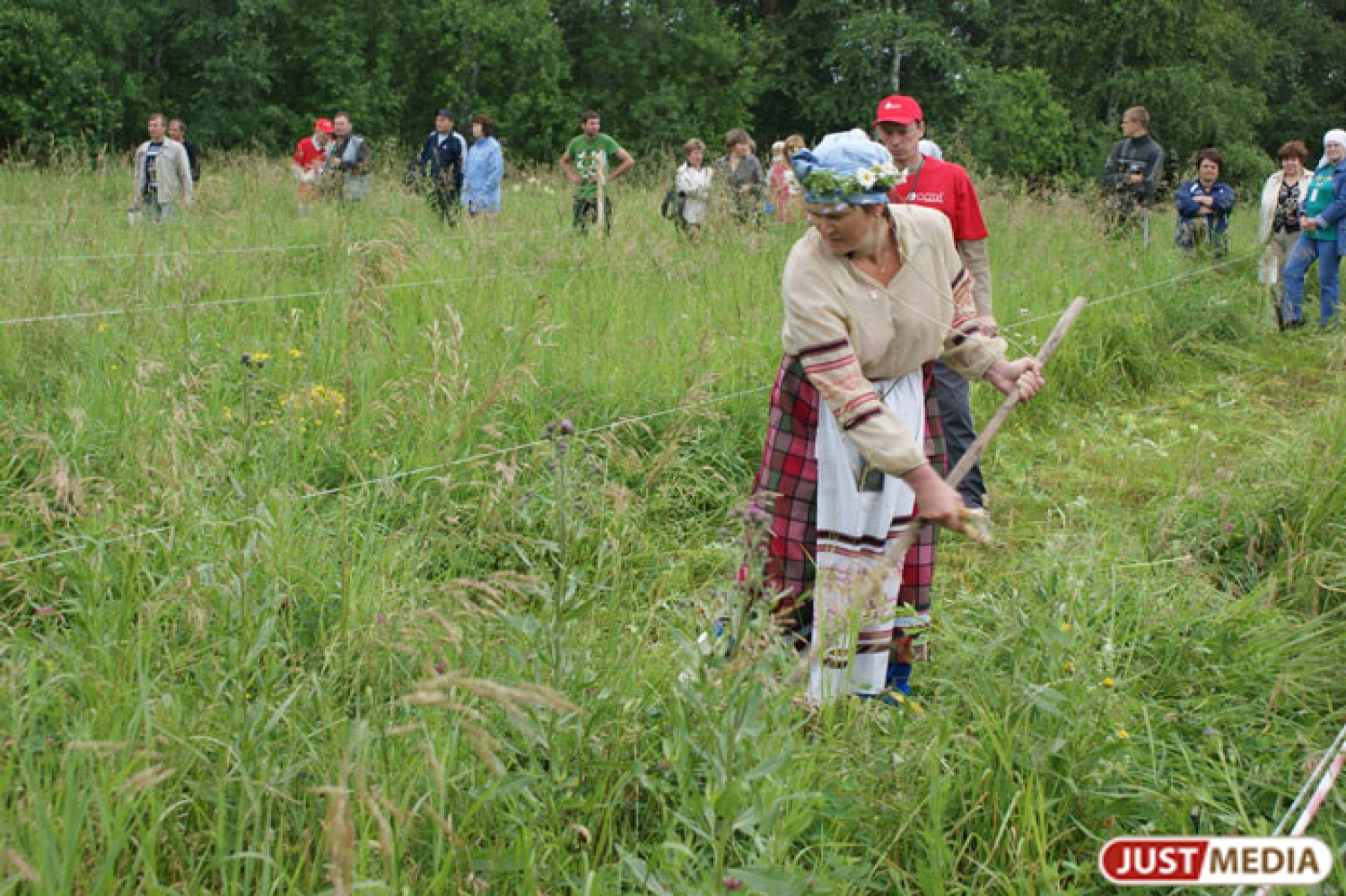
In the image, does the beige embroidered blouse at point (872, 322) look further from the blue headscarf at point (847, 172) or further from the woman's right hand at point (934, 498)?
the blue headscarf at point (847, 172)

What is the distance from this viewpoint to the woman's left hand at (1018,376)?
3076 mm

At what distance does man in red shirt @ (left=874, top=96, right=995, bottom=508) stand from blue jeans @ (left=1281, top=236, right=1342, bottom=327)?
609 cm

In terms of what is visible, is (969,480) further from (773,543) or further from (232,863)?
(232,863)

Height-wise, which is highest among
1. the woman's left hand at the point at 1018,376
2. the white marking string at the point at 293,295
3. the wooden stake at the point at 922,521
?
the white marking string at the point at 293,295

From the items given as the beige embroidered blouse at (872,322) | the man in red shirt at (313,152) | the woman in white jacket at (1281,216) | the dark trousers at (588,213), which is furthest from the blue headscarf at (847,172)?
the man in red shirt at (313,152)

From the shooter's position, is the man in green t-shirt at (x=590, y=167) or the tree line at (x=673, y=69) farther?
the tree line at (x=673, y=69)

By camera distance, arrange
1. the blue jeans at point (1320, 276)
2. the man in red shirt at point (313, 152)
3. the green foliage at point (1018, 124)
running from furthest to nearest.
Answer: the green foliage at point (1018, 124)
the man in red shirt at point (313, 152)
the blue jeans at point (1320, 276)

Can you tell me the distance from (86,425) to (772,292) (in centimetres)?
404

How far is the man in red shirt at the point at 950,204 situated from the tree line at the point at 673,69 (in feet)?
66.9

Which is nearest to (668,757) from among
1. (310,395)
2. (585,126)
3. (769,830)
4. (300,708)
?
(769,830)

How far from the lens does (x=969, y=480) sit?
4.77m

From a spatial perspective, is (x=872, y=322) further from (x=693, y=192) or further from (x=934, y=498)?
(x=693, y=192)

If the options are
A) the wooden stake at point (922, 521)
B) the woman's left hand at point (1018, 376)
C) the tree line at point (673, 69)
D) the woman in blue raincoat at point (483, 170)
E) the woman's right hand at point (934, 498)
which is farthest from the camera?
the tree line at point (673, 69)

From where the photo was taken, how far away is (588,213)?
10.4 metres
